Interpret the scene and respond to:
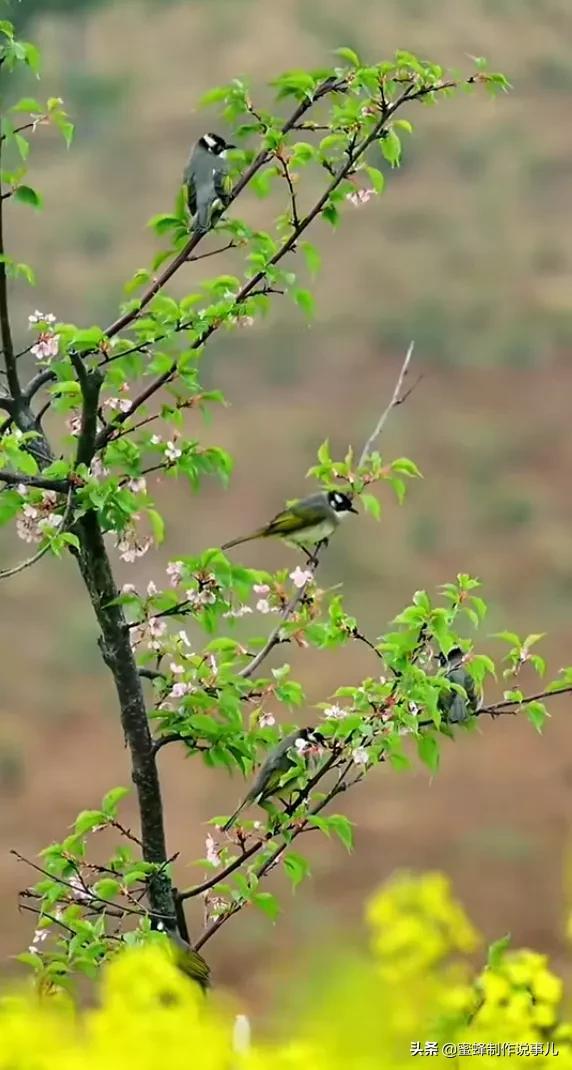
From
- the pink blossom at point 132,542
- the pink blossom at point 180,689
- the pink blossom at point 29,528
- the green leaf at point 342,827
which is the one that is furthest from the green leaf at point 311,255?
the green leaf at point 342,827

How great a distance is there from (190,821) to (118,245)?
32.5ft

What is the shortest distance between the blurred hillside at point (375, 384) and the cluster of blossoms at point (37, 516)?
21.9ft

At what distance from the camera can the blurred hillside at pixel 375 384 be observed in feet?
35.2

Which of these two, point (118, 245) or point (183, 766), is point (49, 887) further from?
point (118, 245)

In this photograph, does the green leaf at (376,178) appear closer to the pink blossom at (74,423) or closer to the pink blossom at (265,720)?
the pink blossom at (74,423)

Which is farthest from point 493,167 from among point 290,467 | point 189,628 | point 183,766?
point 183,766

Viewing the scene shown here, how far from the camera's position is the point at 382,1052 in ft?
5.07

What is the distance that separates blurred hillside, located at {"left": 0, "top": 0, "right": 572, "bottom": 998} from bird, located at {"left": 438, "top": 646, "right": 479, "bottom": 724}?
21.1 ft

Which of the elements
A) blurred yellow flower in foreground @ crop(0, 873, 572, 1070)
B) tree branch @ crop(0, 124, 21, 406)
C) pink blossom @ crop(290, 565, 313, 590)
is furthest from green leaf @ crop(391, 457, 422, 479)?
blurred yellow flower in foreground @ crop(0, 873, 572, 1070)

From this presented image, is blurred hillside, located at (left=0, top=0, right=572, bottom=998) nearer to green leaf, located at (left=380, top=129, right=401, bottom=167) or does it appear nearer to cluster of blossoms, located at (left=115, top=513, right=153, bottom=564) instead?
cluster of blossoms, located at (left=115, top=513, right=153, bottom=564)

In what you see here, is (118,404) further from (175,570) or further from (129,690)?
(129,690)

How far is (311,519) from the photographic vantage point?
12.2 feet

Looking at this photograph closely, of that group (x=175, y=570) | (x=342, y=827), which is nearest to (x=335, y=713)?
(x=342, y=827)

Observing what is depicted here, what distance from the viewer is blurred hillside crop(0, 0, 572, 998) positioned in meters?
10.7
